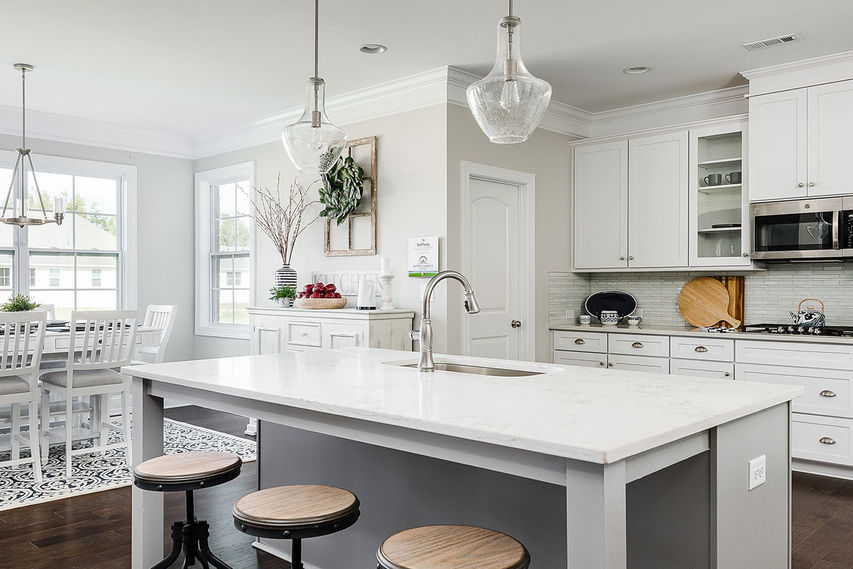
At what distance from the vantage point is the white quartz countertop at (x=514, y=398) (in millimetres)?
1527

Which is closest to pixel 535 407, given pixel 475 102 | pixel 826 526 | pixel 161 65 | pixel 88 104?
pixel 475 102

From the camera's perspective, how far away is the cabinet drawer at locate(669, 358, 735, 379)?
15.2ft

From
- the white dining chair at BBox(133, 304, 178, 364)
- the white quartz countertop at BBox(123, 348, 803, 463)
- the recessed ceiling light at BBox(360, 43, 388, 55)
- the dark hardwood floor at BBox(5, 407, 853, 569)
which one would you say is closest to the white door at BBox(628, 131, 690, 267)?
the dark hardwood floor at BBox(5, 407, 853, 569)

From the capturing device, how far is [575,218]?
227 inches

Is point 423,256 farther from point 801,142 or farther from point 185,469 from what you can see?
point 185,469

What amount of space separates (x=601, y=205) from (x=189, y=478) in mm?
4170

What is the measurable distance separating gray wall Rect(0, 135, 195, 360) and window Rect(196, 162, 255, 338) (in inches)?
4.7

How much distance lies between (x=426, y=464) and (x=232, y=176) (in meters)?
5.02

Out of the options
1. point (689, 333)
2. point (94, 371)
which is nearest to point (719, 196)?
point (689, 333)

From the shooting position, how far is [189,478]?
2.32 metres

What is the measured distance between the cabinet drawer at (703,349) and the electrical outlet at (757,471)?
2.75 metres

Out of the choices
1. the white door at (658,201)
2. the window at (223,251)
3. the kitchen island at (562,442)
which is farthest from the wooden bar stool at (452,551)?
the window at (223,251)

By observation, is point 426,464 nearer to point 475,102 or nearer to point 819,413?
point 475,102

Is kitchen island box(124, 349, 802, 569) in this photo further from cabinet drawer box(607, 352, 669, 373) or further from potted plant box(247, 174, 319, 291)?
potted plant box(247, 174, 319, 291)
